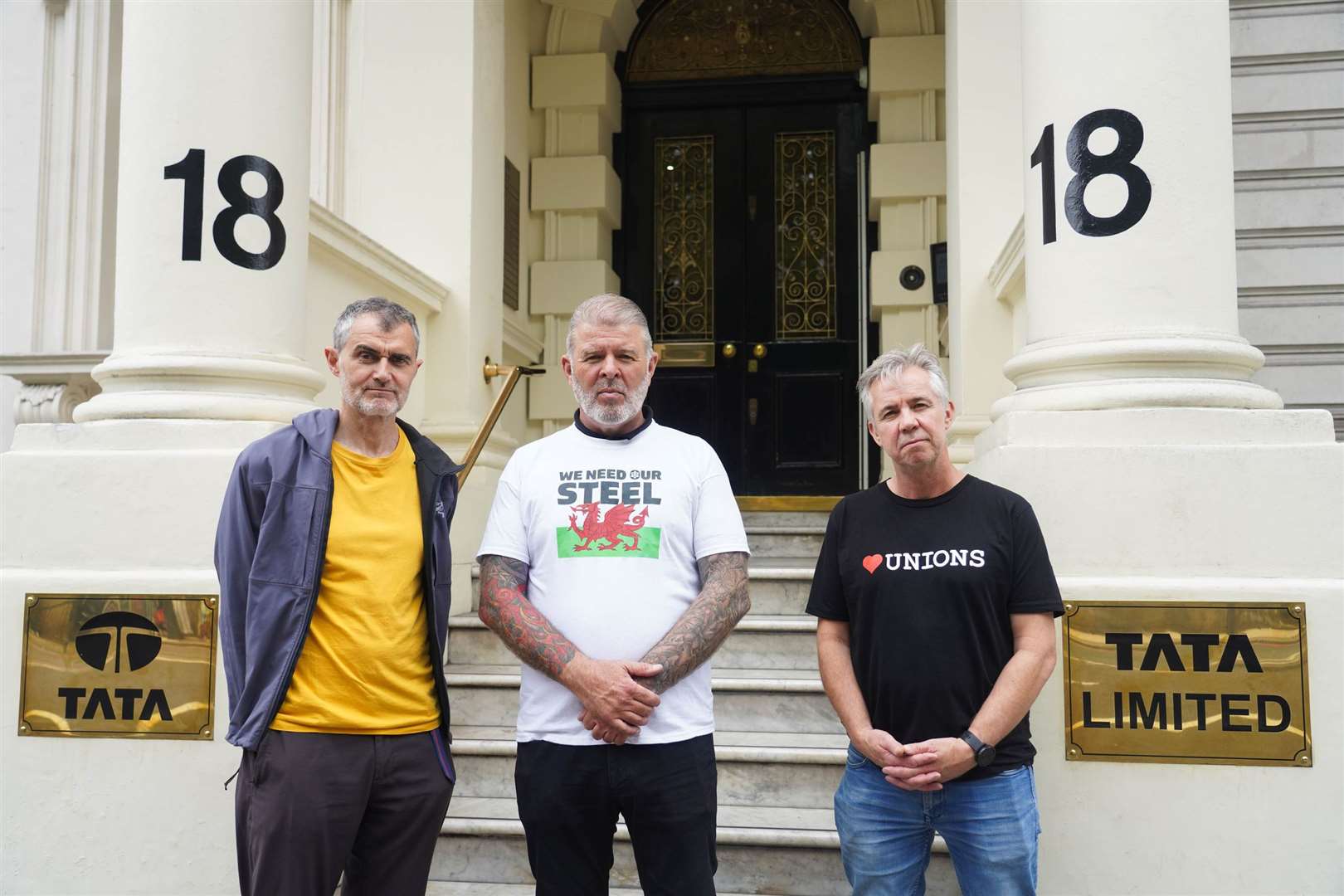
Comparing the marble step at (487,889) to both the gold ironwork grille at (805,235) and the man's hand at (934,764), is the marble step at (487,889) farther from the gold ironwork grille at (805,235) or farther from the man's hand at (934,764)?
the gold ironwork grille at (805,235)

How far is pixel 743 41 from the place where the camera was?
779cm

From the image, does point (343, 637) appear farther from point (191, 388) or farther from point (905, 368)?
point (191, 388)

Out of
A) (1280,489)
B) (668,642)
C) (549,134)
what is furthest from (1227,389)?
(549,134)

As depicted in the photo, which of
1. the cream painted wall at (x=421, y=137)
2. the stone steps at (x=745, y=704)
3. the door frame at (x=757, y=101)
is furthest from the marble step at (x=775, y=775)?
the door frame at (x=757, y=101)

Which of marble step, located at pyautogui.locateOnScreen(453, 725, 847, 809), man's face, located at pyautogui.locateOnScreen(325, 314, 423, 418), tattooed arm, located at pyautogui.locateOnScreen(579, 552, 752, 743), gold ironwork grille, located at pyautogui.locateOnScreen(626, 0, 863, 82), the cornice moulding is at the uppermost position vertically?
gold ironwork grille, located at pyautogui.locateOnScreen(626, 0, 863, 82)

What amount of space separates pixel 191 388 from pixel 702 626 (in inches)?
84.8

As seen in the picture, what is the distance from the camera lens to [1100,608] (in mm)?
3223

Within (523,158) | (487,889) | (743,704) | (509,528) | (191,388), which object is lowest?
(487,889)

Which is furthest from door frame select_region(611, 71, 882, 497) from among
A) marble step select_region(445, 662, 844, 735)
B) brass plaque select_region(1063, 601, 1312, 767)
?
brass plaque select_region(1063, 601, 1312, 767)

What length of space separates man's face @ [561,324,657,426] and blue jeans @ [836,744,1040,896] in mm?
1006

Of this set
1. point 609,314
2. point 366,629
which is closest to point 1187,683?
point 609,314

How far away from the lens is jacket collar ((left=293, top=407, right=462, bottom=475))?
2.59 meters

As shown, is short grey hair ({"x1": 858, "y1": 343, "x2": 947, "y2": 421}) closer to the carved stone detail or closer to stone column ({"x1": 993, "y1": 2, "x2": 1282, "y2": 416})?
stone column ({"x1": 993, "y1": 2, "x2": 1282, "y2": 416})

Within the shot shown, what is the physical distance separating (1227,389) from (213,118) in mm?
3393
